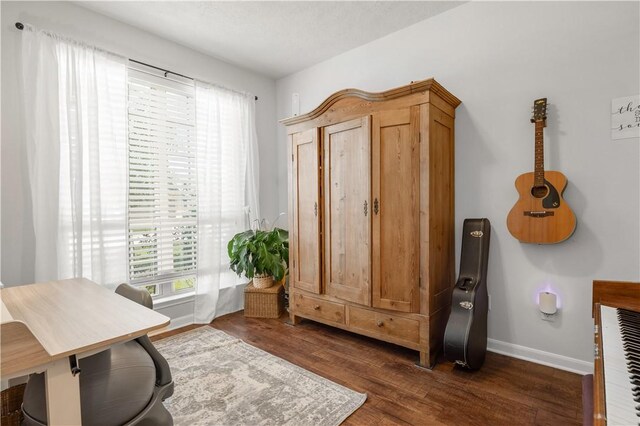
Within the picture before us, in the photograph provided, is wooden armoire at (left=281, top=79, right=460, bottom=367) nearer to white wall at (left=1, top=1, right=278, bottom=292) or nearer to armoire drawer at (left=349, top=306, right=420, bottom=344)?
armoire drawer at (left=349, top=306, right=420, bottom=344)

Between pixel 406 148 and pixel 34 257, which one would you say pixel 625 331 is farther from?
pixel 34 257

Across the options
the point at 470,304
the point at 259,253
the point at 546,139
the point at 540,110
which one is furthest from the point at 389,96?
the point at 259,253

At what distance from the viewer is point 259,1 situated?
2.49 metres

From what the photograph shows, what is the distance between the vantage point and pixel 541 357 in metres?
Answer: 2.29

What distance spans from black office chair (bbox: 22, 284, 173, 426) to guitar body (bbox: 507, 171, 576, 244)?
231 cm

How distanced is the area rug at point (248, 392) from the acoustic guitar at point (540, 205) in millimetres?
1556

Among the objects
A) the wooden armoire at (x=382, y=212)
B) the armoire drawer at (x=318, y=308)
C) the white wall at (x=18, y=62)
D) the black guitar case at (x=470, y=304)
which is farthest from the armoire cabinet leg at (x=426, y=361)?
the white wall at (x=18, y=62)

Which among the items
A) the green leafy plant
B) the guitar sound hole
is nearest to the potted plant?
the green leafy plant

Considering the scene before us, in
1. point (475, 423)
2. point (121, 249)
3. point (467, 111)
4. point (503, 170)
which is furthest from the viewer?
point (121, 249)

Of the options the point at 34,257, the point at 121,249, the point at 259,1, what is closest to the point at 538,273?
the point at 259,1

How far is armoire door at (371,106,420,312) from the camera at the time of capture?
7.52 feet

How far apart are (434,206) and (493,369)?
47.4 inches

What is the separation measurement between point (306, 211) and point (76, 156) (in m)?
1.87

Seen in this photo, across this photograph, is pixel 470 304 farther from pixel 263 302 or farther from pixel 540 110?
pixel 263 302
